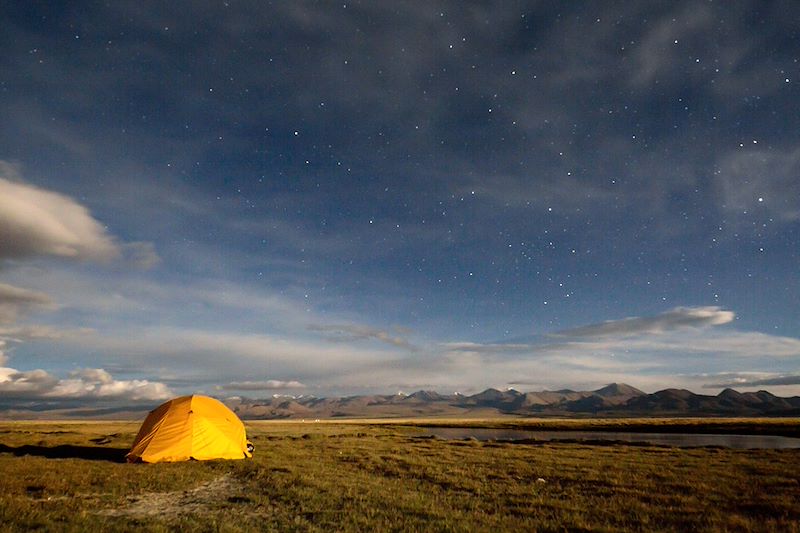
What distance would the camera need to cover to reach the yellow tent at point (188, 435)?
2134 centimetres

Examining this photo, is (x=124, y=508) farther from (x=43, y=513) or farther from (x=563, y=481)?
(x=563, y=481)

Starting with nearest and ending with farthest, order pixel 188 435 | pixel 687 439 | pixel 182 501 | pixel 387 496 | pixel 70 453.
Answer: pixel 182 501
pixel 387 496
pixel 188 435
pixel 70 453
pixel 687 439

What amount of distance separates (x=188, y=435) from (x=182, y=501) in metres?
9.73

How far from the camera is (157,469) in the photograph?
18828 mm

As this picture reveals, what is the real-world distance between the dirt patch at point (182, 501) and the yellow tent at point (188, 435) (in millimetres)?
6628

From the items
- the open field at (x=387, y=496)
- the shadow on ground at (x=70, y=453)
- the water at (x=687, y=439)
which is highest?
the open field at (x=387, y=496)

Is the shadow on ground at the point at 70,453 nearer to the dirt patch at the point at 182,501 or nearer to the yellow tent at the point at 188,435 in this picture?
the yellow tent at the point at 188,435

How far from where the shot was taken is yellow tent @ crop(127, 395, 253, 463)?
21.3 meters

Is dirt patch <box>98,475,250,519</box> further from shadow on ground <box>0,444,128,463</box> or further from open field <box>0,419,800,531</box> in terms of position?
shadow on ground <box>0,444,128,463</box>

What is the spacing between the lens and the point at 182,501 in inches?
527

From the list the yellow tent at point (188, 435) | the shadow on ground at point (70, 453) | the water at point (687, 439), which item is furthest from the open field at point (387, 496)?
the water at point (687, 439)

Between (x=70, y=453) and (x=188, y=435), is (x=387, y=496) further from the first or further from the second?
(x=70, y=453)

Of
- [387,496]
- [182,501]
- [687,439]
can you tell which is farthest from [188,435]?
[687,439]

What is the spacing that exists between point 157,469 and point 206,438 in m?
3.77
